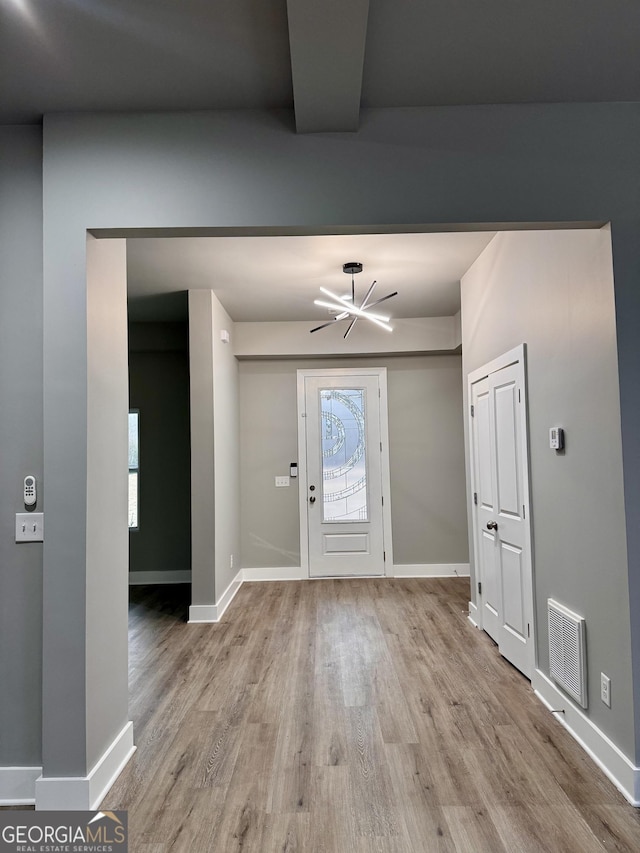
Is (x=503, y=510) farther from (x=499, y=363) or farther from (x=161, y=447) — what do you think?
(x=161, y=447)

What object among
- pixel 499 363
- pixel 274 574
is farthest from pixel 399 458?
pixel 499 363

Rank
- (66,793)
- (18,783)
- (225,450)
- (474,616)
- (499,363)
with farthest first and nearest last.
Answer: (225,450) → (474,616) → (499,363) → (18,783) → (66,793)

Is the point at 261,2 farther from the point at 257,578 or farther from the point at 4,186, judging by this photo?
the point at 257,578

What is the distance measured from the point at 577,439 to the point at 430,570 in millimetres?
4003

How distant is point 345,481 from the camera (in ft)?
21.0

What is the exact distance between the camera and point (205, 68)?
2076 millimetres

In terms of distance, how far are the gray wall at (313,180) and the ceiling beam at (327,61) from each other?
0.38ft

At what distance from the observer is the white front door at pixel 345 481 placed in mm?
6375

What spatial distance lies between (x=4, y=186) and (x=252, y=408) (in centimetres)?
424

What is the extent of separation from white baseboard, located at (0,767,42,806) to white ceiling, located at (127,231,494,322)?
110 inches

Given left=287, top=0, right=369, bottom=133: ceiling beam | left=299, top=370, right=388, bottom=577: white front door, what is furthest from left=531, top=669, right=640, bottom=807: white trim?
left=299, top=370, right=388, bottom=577: white front door

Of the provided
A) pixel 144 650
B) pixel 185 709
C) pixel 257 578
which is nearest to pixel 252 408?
pixel 257 578

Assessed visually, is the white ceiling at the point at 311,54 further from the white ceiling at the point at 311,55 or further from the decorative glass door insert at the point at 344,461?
the decorative glass door insert at the point at 344,461

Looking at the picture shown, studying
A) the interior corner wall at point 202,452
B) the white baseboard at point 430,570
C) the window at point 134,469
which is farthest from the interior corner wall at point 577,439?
the window at point 134,469
